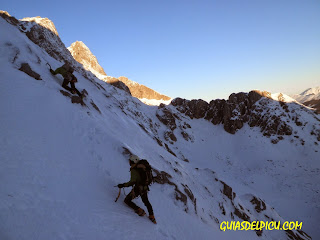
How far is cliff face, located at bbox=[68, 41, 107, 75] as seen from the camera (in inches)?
3014

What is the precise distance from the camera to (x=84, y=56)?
256 feet

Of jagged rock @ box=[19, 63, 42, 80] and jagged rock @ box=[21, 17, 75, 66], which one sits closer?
jagged rock @ box=[19, 63, 42, 80]

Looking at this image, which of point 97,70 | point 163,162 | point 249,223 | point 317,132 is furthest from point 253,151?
point 97,70

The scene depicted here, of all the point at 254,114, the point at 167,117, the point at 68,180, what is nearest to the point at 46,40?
the point at 167,117

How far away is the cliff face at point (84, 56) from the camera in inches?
3014

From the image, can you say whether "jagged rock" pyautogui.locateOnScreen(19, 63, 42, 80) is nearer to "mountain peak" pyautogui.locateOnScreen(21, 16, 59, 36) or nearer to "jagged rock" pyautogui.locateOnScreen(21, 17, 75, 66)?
"jagged rock" pyautogui.locateOnScreen(21, 17, 75, 66)

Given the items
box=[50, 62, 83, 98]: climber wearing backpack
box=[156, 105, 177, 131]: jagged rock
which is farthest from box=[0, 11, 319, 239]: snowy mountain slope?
box=[156, 105, 177, 131]: jagged rock

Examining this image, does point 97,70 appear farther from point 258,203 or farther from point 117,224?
point 117,224

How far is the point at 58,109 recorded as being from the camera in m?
11.6

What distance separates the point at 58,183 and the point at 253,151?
47.8 m

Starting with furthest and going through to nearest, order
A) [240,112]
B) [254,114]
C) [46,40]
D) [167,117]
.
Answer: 1. [240,112]
2. [167,117]
3. [254,114]
4. [46,40]

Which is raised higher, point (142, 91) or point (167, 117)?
point (142, 91)

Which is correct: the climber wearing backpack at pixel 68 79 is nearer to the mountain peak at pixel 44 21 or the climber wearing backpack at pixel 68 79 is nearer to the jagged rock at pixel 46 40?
the jagged rock at pixel 46 40

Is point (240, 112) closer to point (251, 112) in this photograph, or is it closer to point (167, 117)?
point (251, 112)
